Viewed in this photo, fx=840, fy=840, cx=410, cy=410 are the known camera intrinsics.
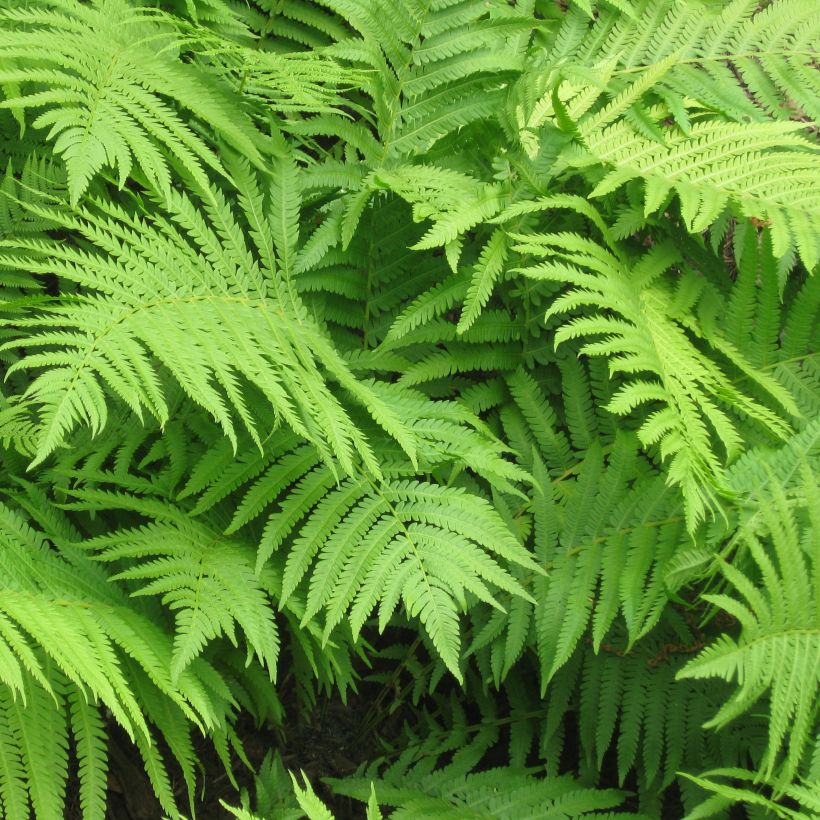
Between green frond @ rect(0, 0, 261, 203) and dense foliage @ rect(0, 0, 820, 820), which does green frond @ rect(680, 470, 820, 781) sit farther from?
green frond @ rect(0, 0, 261, 203)

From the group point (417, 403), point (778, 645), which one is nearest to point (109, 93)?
point (417, 403)

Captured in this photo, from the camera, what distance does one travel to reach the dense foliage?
153cm

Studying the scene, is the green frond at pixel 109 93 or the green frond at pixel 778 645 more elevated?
the green frond at pixel 109 93

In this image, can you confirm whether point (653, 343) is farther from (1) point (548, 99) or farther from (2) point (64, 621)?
(2) point (64, 621)

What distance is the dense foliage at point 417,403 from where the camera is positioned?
1.53 m

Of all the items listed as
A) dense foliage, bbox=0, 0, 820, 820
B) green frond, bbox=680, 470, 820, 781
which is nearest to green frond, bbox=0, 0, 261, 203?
dense foliage, bbox=0, 0, 820, 820

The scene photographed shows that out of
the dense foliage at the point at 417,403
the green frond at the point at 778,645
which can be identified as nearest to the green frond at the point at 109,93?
the dense foliage at the point at 417,403

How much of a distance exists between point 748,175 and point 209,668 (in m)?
1.53

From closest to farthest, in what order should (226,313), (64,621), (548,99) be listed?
(64,621)
(226,313)
(548,99)

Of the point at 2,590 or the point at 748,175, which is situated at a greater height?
the point at 748,175

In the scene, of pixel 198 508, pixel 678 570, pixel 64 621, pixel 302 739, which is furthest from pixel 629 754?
pixel 64 621

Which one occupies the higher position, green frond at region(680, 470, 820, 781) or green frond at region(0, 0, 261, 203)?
green frond at region(0, 0, 261, 203)

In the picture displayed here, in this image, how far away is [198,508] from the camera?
1666 mm

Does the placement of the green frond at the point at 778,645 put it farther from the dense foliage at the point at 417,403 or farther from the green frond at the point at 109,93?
the green frond at the point at 109,93
